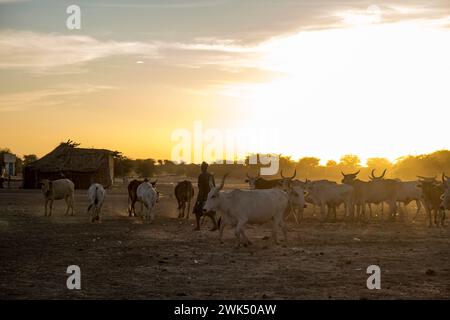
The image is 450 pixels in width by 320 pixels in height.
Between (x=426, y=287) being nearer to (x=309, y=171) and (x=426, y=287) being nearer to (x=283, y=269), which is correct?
(x=283, y=269)

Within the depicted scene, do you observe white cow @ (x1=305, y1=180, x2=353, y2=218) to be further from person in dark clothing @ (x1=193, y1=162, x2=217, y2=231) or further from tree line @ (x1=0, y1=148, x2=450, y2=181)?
tree line @ (x1=0, y1=148, x2=450, y2=181)

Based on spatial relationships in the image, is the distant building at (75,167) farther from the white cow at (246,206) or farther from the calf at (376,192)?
the white cow at (246,206)

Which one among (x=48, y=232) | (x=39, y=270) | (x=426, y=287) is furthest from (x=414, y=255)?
(x=48, y=232)

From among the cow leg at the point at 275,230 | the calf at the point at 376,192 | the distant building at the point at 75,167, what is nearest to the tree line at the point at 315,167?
the distant building at the point at 75,167

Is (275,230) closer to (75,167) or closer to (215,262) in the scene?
(215,262)

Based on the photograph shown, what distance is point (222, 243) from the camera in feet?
53.0

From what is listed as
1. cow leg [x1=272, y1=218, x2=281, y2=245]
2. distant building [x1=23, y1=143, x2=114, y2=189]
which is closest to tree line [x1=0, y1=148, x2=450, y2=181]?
distant building [x1=23, y1=143, x2=114, y2=189]

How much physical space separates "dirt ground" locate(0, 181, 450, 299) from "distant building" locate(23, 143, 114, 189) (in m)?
33.0

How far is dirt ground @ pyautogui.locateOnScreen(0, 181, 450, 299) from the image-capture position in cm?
1019

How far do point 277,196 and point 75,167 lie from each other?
1596 inches

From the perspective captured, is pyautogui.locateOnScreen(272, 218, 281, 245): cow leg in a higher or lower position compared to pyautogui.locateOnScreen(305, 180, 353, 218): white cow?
lower

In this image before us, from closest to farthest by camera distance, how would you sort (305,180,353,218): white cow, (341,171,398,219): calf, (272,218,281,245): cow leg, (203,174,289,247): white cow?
(203,174,289,247): white cow → (272,218,281,245): cow leg → (305,180,353,218): white cow → (341,171,398,219): calf

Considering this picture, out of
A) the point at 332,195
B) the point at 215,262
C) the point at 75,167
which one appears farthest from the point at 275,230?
A: the point at 75,167
